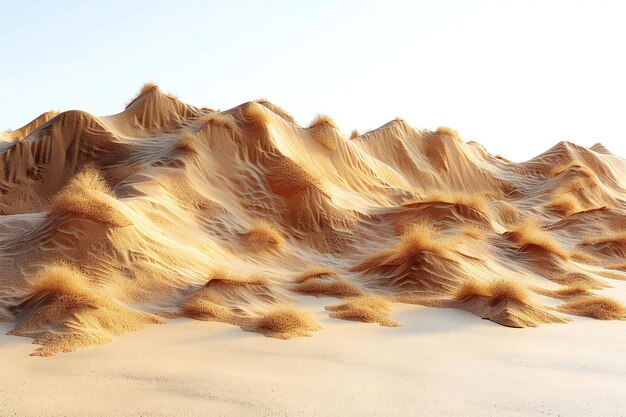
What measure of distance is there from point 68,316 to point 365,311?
415 centimetres

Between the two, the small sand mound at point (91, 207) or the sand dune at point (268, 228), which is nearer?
the sand dune at point (268, 228)

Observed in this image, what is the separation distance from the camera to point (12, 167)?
19.6 m

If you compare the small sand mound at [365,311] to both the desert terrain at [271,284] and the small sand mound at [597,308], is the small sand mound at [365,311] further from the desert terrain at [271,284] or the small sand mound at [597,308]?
the small sand mound at [597,308]

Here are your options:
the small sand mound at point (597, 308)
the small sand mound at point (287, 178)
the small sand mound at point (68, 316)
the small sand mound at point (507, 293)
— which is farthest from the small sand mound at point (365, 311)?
the small sand mound at point (287, 178)

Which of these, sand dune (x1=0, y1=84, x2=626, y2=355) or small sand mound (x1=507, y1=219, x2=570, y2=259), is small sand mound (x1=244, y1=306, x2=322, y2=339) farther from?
small sand mound (x1=507, y1=219, x2=570, y2=259)

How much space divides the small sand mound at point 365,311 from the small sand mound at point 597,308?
3323mm

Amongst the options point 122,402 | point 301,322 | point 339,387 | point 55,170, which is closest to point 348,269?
point 301,322

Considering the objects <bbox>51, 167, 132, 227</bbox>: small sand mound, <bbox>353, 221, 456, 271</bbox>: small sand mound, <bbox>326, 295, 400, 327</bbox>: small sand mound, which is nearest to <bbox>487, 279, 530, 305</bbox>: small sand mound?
<bbox>326, 295, 400, 327</bbox>: small sand mound

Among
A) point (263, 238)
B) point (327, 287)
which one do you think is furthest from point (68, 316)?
point (263, 238)

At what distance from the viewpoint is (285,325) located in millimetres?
7773

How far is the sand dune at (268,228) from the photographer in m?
8.97

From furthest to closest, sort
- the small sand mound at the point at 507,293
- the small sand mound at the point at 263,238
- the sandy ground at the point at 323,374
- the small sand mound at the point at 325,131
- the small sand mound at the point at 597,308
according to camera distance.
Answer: the small sand mound at the point at 325,131 < the small sand mound at the point at 263,238 < the small sand mound at the point at 597,308 < the small sand mound at the point at 507,293 < the sandy ground at the point at 323,374

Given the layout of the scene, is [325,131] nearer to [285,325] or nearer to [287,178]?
[287,178]

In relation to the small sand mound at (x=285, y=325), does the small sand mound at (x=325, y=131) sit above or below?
above
